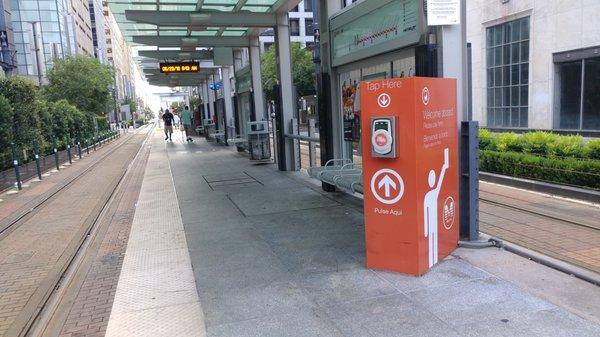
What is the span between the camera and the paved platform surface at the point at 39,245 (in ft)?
16.2

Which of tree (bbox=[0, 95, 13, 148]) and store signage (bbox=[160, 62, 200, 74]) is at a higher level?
store signage (bbox=[160, 62, 200, 74])

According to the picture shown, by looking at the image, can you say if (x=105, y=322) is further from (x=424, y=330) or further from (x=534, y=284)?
(x=534, y=284)

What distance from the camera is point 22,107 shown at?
1595cm

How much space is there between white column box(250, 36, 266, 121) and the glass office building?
54.6 metres

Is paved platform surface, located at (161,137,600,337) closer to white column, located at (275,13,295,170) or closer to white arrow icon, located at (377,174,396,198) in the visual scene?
white arrow icon, located at (377,174,396,198)

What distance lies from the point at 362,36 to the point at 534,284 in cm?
443

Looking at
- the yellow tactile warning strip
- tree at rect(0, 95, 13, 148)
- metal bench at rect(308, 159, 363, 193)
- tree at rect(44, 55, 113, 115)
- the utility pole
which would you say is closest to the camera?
the yellow tactile warning strip

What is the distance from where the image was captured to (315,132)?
1189 cm

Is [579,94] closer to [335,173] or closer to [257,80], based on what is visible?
[257,80]

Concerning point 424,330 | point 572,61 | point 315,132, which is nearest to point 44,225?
point 315,132

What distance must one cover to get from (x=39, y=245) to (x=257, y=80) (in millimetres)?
9973

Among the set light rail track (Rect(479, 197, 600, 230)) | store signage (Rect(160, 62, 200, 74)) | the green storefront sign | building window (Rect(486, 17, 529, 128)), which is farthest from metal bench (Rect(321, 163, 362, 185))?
building window (Rect(486, 17, 529, 128))

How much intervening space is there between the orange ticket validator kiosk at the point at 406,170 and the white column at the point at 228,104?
59.3 feet

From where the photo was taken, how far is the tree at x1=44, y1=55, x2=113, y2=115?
35.0 m
